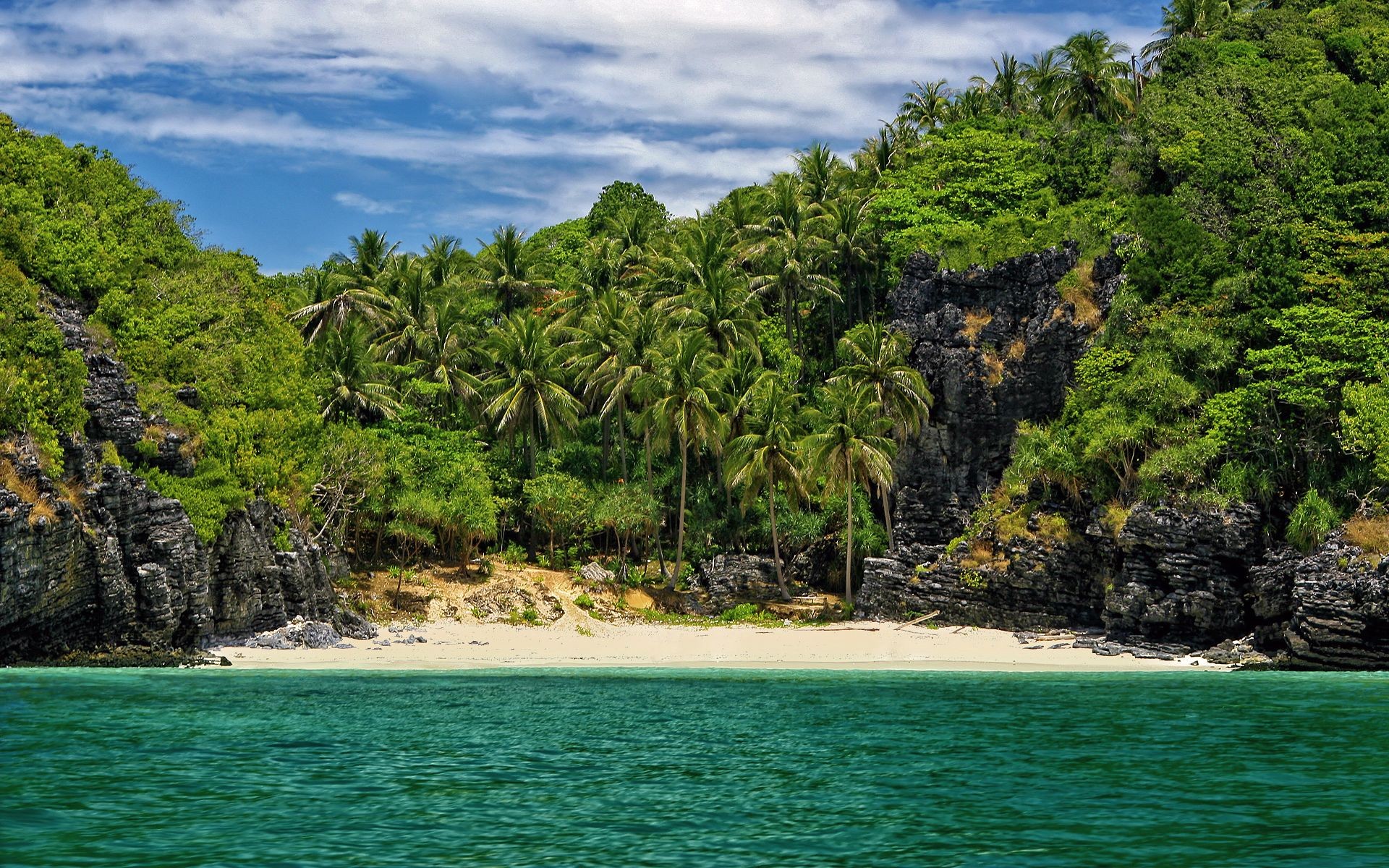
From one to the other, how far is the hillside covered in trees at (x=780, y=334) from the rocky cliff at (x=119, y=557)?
0.69m

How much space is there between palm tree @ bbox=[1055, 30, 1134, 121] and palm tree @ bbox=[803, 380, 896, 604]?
90.6 feet

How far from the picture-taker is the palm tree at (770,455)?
51.2 meters

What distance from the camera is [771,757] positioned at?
2141cm

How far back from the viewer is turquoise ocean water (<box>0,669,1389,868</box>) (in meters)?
14.2

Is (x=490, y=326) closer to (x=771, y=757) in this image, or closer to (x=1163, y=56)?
(x=1163, y=56)

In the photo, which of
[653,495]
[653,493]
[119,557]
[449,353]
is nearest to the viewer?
[119,557]

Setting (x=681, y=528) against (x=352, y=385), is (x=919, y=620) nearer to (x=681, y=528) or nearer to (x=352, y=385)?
(x=681, y=528)

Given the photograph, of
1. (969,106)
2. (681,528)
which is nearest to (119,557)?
(681,528)

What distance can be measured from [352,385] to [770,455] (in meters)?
19.5

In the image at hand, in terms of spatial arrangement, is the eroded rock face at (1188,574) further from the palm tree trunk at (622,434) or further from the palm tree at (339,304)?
the palm tree at (339,304)

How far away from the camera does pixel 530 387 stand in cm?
5594

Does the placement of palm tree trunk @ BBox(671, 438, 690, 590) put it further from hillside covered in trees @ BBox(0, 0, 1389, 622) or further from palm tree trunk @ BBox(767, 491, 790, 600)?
palm tree trunk @ BBox(767, 491, 790, 600)

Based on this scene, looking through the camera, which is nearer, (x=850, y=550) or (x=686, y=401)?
(x=850, y=550)

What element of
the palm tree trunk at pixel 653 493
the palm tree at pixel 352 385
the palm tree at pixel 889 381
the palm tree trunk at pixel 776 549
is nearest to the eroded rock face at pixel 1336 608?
the palm tree at pixel 889 381
